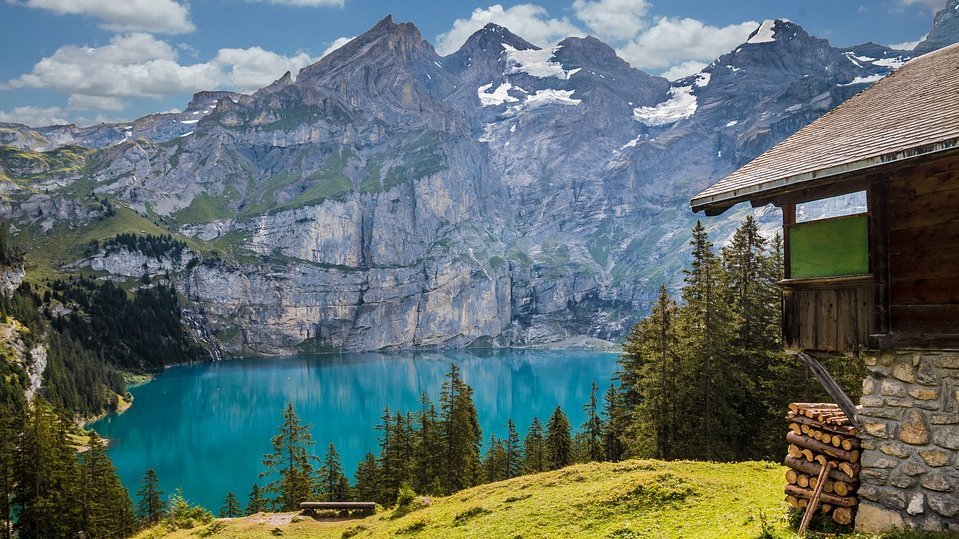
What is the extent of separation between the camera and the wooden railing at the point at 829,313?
11.6m

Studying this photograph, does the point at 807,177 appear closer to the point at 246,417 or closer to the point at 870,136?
the point at 870,136

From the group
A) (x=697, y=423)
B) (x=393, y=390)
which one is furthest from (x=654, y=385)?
(x=393, y=390)

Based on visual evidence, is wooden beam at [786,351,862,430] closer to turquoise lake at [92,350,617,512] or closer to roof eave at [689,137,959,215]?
roof eave at [689,137,959,215]

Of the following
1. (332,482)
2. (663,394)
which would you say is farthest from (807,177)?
(332,482)

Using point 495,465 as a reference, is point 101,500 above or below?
above

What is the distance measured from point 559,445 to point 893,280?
51.3m

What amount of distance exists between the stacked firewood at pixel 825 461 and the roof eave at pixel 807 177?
4979 millimetres

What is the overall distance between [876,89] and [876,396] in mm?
8135

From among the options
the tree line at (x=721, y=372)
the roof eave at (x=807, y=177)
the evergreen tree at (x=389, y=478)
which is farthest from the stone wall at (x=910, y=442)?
the evergreen tree at (x=389, y=478)

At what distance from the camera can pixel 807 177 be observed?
11281 millimetres

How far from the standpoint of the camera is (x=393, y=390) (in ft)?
582

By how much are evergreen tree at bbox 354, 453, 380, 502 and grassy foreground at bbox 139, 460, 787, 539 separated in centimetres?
2843

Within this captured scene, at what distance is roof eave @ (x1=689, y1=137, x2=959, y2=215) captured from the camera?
379 inches

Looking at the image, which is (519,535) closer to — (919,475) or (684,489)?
(684,489)
